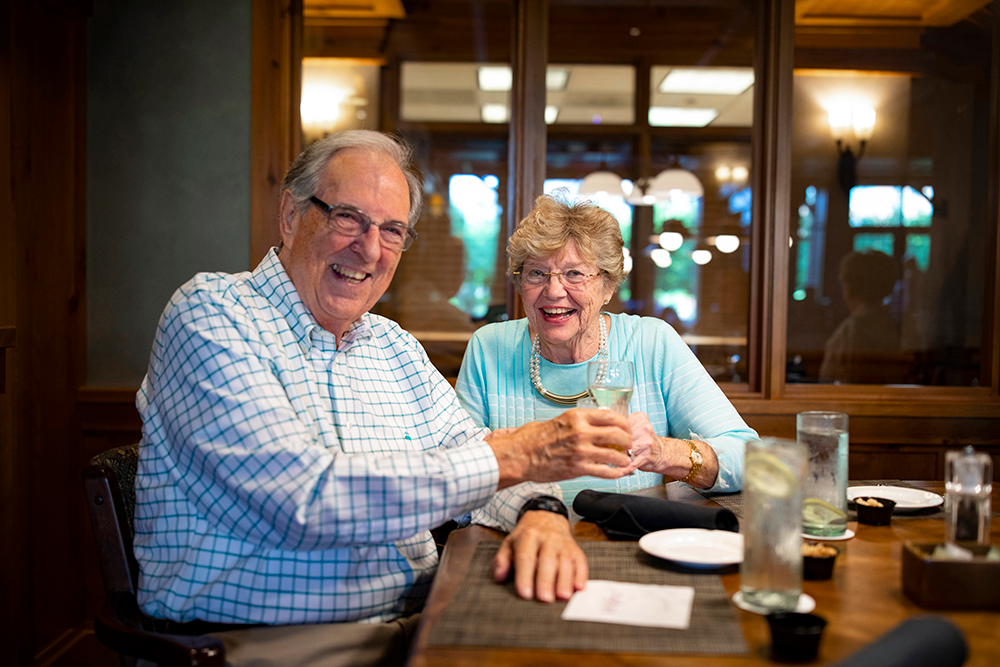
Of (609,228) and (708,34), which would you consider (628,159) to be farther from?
(609,228)

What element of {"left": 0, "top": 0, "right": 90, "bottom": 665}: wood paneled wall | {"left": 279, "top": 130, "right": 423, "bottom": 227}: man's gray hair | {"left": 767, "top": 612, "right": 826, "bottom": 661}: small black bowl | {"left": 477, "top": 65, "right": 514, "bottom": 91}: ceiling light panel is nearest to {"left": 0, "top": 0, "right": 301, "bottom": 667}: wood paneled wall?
{"left": 0, "top": 0, "right": 90, "bottom": 665}: wood paneled wall

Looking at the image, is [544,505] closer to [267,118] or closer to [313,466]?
[313,466]

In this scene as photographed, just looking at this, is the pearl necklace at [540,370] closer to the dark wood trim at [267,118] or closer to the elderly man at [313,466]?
the elderly man at [313,466]

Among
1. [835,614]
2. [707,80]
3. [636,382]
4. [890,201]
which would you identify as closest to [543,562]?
[835,614]

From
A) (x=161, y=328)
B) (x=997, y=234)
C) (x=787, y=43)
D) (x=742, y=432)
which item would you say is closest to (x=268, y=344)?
(x=161, y=328)

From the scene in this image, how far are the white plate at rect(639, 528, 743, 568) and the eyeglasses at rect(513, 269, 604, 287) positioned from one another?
828 millimetres

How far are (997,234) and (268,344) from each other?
2.95 meters

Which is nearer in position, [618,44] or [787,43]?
[787,43]

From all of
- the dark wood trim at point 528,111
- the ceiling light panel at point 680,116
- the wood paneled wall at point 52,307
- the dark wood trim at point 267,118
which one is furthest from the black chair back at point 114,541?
the ceiling light panel at point 680,116

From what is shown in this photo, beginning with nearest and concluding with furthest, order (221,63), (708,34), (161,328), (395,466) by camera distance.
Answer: (395,466)
(161,328)
(221,63)
(708,34)

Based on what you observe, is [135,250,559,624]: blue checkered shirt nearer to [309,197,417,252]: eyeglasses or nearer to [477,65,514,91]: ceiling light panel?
[309,197,417,252]: eyeglasses

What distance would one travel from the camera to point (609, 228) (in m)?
2.01

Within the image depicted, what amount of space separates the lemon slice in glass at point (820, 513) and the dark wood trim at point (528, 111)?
5.88 ft

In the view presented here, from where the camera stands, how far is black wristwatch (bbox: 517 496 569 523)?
1.36m
